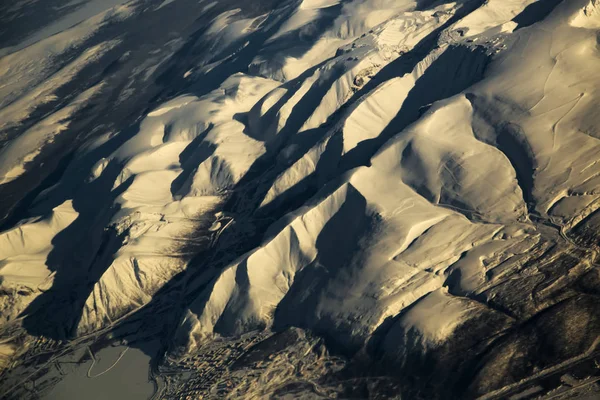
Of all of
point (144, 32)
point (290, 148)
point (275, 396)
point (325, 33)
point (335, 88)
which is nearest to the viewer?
point (275, 396)

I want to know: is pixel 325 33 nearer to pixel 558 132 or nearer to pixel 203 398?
pixel 558 132

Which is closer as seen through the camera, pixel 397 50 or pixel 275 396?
pixel 275 396

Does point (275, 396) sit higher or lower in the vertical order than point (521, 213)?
lower

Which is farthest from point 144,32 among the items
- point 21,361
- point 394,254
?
point 394,254

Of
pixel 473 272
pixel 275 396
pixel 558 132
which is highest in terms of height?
pixel 558 132

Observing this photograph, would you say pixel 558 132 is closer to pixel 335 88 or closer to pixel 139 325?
pixel 335 88

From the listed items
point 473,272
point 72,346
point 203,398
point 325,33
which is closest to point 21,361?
point 72,346

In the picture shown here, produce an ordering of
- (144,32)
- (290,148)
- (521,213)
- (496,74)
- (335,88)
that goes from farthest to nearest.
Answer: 1. (144,32)
2. (335,88)
3. (290,148)
4. (496,74)
5. (521,213)
